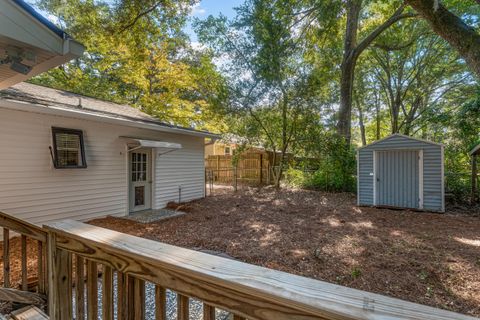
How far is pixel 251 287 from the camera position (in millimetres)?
663

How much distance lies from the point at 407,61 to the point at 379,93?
354 centimetres

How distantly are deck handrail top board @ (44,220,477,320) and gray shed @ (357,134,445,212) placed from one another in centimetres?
856

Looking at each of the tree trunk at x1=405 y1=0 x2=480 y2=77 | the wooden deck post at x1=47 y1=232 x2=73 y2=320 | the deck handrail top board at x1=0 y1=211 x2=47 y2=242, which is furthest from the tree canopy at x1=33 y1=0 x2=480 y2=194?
the wooden deck post at x1=47 y1=232 x2=73 y2=320

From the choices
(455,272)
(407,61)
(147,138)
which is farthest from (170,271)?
(407,61)

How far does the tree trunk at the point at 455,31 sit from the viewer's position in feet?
16.0

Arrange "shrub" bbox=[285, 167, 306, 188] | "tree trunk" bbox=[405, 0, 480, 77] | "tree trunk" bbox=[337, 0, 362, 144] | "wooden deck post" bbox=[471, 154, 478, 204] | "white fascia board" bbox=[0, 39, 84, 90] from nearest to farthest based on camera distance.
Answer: "white fascia board" bbox=[0, 39, 84, 90] < "tree trunk" bbox=[405, 0, 480, 77] < "wooden deck post" bbox=[471, 154, 478, 204] < "shrub" bbox=[285, 167, 306, 188] < "tree trunk" bbox=[337, 0, 362, 144]

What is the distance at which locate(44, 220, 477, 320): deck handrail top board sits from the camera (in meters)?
0.57

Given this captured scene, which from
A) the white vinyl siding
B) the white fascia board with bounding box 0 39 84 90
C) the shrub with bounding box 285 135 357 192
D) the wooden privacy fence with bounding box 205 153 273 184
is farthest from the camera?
the wooden privacy fence with bounding box 205 153 273 184

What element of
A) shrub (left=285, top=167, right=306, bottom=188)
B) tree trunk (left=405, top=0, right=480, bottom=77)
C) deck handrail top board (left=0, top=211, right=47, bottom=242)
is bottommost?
shrub (left=285, top=167, right=306, bottom=188)

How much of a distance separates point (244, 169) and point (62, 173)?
35.7 feet

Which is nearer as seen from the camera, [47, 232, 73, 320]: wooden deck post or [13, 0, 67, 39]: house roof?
[47, 232, 73, 320]: wooden deck post

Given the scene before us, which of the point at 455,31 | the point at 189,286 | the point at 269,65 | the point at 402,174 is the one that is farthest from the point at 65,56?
the point at 269,65

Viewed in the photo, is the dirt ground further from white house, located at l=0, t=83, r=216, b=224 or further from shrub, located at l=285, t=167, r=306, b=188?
shrub, located at l=285, t=167, r=306, b=188

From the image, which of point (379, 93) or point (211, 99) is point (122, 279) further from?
point (379, 93)
